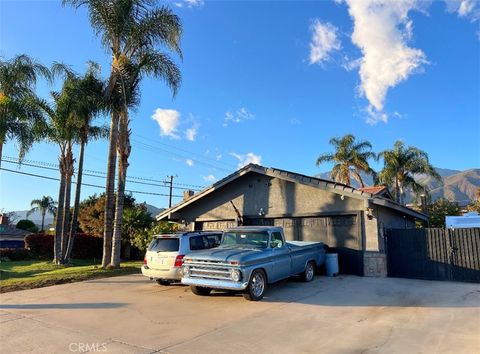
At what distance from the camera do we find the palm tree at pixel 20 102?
18.7 metres

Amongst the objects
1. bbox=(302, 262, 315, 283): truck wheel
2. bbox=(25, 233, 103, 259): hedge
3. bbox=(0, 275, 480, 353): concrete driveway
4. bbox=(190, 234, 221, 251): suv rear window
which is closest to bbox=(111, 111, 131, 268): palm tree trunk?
bbox=(0, 275, 480, 353): concrete driveway

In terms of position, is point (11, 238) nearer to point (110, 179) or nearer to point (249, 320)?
point (110, 179)

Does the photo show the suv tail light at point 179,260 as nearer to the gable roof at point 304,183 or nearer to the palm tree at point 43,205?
the gable roof at point 304,183

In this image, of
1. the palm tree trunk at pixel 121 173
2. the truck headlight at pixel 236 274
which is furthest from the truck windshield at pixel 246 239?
the palm tree trunk at pixel 121 173

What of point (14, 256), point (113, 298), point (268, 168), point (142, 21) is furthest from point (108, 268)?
point (14, 256)

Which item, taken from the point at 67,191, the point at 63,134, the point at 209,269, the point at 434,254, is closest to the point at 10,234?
the point at 67,191

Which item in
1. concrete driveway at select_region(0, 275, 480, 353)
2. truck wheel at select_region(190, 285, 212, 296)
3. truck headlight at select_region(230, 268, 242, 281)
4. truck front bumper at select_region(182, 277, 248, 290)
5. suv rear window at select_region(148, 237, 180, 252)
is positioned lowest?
concrete driveway at select_region(0, 275, 480, 353)

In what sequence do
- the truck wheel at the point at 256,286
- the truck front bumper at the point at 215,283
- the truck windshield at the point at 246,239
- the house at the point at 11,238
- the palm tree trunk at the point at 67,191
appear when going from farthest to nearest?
1. the house at the point at 11,238
2. the palm tree trunk at the point at 67,191
3. the truck windshield at the point at 246,239
4. the truck wheel at the point at 256,286
5. the truck front bumper at the point at 215,283

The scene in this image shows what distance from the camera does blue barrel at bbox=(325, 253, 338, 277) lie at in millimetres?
13996

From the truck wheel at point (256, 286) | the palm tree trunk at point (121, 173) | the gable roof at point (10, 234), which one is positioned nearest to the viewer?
the truck wheel at point (256, 286)

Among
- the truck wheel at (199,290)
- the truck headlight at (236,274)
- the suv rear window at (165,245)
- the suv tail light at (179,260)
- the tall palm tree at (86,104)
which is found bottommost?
the truck wheel at (199,290)

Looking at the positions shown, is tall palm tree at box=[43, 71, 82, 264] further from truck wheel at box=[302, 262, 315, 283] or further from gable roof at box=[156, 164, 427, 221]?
truck wheel at box=[302, 262, 315, 283]

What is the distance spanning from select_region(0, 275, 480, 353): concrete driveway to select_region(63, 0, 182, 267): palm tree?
239 inches

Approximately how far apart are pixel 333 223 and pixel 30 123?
15.6 m
